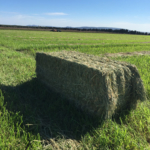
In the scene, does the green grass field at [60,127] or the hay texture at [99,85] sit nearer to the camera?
the green grass field at [60,127]

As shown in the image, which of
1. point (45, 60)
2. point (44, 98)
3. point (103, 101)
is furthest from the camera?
point (45, 60)

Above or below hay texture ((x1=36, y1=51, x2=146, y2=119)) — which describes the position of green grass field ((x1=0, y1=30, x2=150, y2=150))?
below

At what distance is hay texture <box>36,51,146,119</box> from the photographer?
271cm

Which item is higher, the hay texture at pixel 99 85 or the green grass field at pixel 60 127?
the hay texture at pixel 99 85

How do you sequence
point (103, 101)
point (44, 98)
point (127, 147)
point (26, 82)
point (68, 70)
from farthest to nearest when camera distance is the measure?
point (26, 82) → point (44, 98) → point (68, 70) → point (103, 101) → point (127, 147)

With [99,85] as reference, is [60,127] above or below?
below

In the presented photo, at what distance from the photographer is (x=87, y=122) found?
285 centimetres

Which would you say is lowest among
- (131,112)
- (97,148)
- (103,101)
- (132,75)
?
(97,148)

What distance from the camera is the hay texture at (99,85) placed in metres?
2.71

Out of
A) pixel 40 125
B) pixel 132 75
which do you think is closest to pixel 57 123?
pixel 40 125

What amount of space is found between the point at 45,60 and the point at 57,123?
7.23ft

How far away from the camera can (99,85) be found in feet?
9.01

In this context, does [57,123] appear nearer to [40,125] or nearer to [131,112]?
[40,125]

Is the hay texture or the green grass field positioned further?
the hay texture
